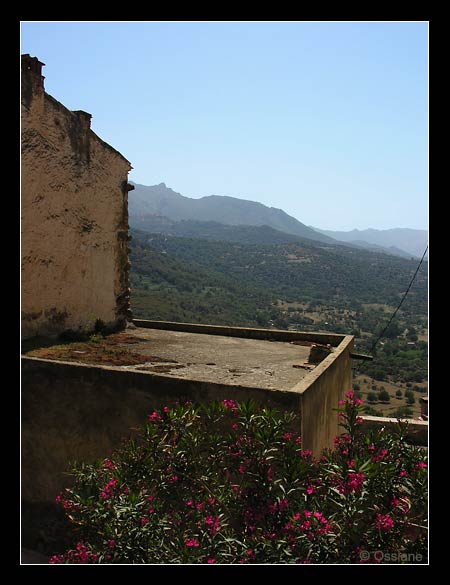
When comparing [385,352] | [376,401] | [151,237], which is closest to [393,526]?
[376,401]

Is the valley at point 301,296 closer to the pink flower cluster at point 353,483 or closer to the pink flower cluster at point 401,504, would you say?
the pink flower cluster at point 401,504

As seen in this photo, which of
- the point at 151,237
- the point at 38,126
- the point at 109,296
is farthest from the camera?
the point at 151,237

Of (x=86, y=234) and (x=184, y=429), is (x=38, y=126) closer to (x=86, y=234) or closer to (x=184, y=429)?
(x=86, y=234)

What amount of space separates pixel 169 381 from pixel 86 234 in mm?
5195

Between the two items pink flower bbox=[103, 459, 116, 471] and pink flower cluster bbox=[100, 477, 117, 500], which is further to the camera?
pink flower bbox=[103, 459, 116, 471]

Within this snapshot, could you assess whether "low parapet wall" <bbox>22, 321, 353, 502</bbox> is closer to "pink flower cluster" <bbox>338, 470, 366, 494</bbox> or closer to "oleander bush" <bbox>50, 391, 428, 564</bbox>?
"oleander bush" <bbox>50, 391, 428, 564</bbox>

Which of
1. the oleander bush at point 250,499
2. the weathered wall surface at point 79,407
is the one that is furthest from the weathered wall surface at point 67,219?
the oleander bush at point 250,499

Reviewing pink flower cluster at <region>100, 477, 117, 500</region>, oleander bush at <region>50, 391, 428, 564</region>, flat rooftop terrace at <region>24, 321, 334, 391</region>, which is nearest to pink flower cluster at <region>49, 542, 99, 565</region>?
oleander bush at <region>50, 391, 428, 564</region>

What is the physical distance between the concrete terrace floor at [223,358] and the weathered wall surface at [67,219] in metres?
1.38

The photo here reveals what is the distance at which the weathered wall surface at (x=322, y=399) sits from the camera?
5.29 m

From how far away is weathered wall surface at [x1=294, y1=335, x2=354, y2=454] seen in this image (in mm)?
5285

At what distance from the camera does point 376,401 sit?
3825 centimetres

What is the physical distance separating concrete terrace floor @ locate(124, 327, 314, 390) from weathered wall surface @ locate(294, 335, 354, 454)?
372 millimetres
